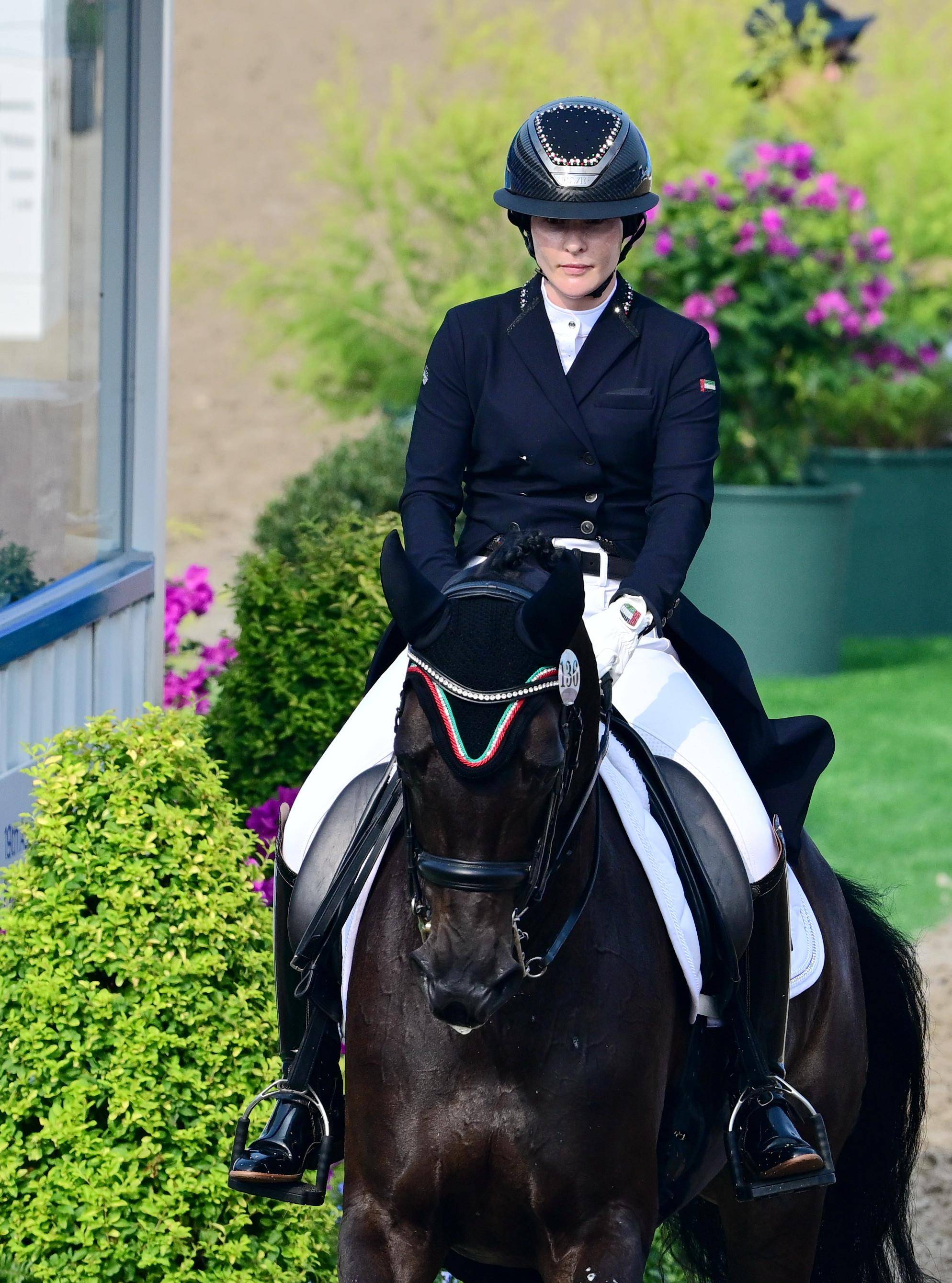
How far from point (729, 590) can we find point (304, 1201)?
9.27m

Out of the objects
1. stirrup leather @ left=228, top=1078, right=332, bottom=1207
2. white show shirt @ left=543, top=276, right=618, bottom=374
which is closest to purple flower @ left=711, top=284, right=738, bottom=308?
white show shirt @ left=543, top=276, right=618, bottom=374

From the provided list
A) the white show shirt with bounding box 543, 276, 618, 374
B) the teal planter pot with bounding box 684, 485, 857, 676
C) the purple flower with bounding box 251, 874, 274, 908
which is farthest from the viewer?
the teal planter pot with bounding box 684, 485, 857, 676

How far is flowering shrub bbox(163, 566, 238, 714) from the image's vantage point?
727cm

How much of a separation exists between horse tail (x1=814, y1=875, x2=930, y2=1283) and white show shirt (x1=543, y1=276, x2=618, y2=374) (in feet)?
5.67

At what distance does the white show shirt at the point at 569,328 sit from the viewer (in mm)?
3744

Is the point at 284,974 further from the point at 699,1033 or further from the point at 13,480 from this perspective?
the point at 13,480

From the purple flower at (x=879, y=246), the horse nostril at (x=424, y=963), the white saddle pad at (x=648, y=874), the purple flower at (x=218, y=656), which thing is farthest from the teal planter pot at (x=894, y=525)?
the horse nostril at (x=424, y=963)

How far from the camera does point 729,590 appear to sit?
12.5 metres

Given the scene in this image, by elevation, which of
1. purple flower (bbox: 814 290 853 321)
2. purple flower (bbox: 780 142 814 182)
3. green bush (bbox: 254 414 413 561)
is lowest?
green bush (bbox: 254 414 413 561)

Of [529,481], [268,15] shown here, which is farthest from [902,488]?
[268,15]

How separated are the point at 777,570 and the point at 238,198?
17.2 meters

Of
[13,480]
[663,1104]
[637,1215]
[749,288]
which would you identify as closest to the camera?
[637,1215]

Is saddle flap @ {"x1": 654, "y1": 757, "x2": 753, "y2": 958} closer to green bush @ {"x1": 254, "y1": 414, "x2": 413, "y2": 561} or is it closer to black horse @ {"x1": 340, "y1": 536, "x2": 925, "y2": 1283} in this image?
black horse @ {"x1": 340, "y1": 536, "x2": 925, "y2": 1283}

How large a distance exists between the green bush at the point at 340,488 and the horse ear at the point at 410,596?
675 centimetres
